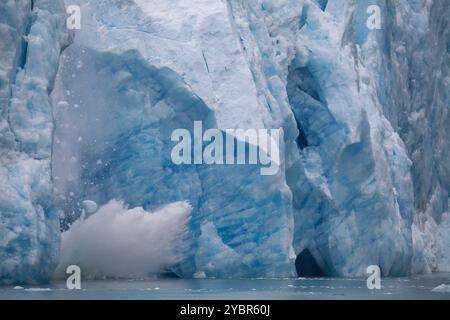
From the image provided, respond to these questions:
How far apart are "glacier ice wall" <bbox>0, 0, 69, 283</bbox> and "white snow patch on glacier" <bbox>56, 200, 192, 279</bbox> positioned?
1699mm

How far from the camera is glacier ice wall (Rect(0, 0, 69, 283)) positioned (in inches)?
508

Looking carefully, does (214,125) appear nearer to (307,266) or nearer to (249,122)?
(249,122)

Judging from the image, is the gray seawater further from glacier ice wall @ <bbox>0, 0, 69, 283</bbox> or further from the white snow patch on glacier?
the white snow patch on glacier

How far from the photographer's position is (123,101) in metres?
16.2

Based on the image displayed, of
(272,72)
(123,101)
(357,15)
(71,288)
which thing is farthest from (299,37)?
(71,288)

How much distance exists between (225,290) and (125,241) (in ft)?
9.66

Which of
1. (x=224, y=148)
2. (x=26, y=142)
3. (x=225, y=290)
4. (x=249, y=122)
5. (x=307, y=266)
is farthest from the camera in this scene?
(x=307, y=266)

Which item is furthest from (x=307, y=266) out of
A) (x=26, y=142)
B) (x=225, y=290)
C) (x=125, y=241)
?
(x=26, y=142)

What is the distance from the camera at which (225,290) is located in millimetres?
13289

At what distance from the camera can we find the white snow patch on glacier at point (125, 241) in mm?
15359

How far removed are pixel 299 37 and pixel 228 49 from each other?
7.81 ft

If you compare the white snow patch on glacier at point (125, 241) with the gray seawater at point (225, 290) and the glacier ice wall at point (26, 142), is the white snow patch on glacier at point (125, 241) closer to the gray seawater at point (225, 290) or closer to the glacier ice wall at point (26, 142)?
the gray seawater at point (225, 290)

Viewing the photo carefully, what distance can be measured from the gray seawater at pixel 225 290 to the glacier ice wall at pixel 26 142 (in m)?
0.46

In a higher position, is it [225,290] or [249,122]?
[249,122]
